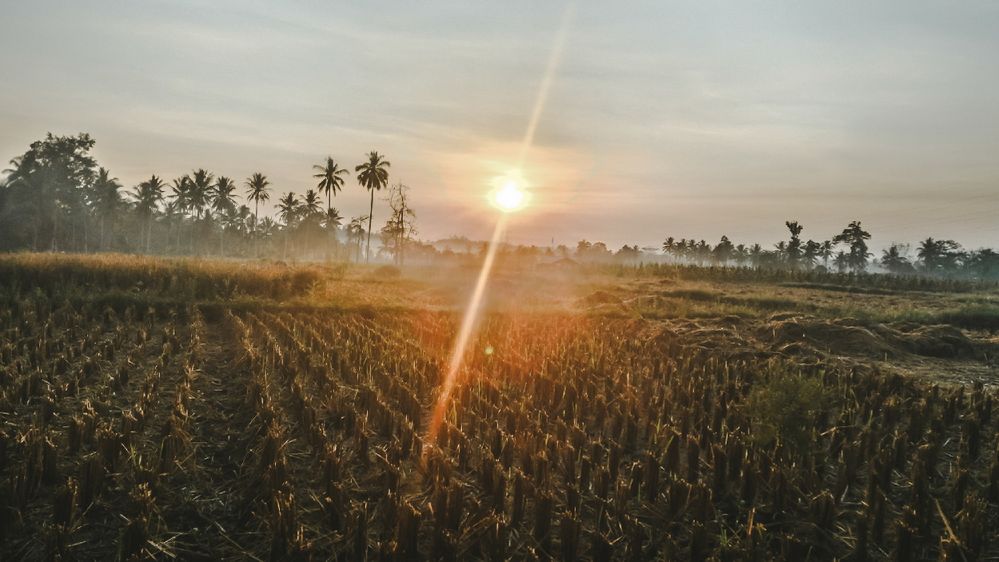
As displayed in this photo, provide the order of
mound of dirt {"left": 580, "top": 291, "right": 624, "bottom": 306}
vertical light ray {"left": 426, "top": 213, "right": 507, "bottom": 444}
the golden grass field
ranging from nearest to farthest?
the golden grass field
vertical light ray {"left": 426, "top": 213, "right": 507, "bottom": 444}
mound of dirt {"left": 580, "top": 291, "right": 624, "bottom": 306}

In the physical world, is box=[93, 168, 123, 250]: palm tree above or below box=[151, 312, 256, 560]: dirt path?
above

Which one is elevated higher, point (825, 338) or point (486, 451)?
point (825, 338)

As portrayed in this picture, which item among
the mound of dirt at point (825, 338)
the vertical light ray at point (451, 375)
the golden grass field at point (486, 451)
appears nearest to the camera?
the golden grass field at point (486, 451)

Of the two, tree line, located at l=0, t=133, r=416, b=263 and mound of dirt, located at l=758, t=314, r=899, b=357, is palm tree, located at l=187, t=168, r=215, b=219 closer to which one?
tree line, located at l=0, t=133, r=416, b=263

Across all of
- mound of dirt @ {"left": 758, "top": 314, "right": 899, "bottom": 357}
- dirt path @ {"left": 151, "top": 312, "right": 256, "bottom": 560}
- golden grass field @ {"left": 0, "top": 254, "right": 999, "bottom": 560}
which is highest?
mound of dirt @ {"left": 758, "top": 314, "right": 899, "bottom": 357}

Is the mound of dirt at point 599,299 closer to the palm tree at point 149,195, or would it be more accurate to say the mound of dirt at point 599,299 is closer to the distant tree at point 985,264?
the palm tree at point 149,195

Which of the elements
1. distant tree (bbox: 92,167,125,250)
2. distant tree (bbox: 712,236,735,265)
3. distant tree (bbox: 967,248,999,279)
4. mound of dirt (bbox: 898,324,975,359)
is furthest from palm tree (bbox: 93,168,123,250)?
distant tree (bbox: 967,248,999,279)

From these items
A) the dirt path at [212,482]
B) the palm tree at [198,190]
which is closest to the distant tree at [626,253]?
the palm tree at [198,190]

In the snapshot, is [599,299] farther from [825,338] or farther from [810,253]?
[810,253]

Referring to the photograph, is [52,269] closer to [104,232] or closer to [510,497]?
[510,497]

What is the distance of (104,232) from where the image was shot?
7462cm

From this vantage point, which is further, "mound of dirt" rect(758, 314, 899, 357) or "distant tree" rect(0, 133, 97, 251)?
"distant tree" rect(0, 133, 97, 251)

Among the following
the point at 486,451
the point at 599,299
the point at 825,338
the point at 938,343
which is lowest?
the point at 486,451

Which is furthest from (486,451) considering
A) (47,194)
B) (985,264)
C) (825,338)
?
(985,264)
